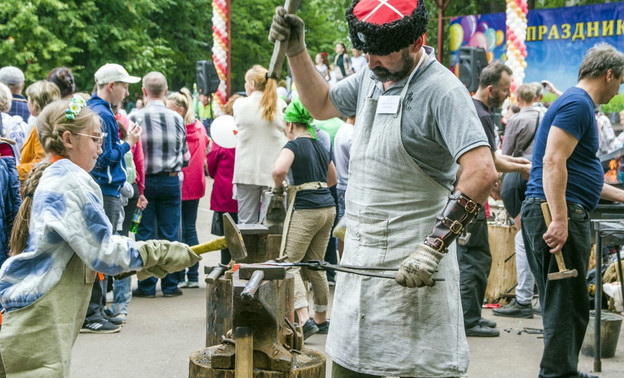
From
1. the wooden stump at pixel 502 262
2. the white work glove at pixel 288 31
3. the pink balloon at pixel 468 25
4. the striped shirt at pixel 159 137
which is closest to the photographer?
the white work glove at pixel 288 31

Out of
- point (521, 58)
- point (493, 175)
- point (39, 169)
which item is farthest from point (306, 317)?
point (521, 58)

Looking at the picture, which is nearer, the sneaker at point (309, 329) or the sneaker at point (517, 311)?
the sneaker at point (309, 329)

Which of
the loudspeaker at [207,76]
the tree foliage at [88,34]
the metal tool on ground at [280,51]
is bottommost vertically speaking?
the metal tool on ground at [280,51]

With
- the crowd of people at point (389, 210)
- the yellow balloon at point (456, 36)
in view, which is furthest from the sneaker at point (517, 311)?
the yellow balloon at point (456, 36)

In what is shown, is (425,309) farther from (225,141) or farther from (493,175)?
(225,141)

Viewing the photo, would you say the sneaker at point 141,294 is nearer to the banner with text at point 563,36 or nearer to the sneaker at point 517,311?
the sneaker at point 517,311

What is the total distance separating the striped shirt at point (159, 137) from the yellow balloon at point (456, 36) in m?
16.8

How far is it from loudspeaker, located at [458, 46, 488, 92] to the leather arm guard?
36.1 feet

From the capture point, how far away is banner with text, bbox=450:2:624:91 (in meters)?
19.9

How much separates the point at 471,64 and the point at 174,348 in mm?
8954

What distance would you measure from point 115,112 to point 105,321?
1739 millimetres

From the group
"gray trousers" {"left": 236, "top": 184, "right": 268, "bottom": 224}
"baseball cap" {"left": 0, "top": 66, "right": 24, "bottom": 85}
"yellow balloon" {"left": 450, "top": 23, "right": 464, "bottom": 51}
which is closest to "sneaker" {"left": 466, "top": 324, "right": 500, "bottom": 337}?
"gray trousers" {"left": 236, "top": 184, "right": 268, "bottom": 224}

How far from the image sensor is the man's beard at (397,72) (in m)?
3.48

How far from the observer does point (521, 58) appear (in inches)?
680
